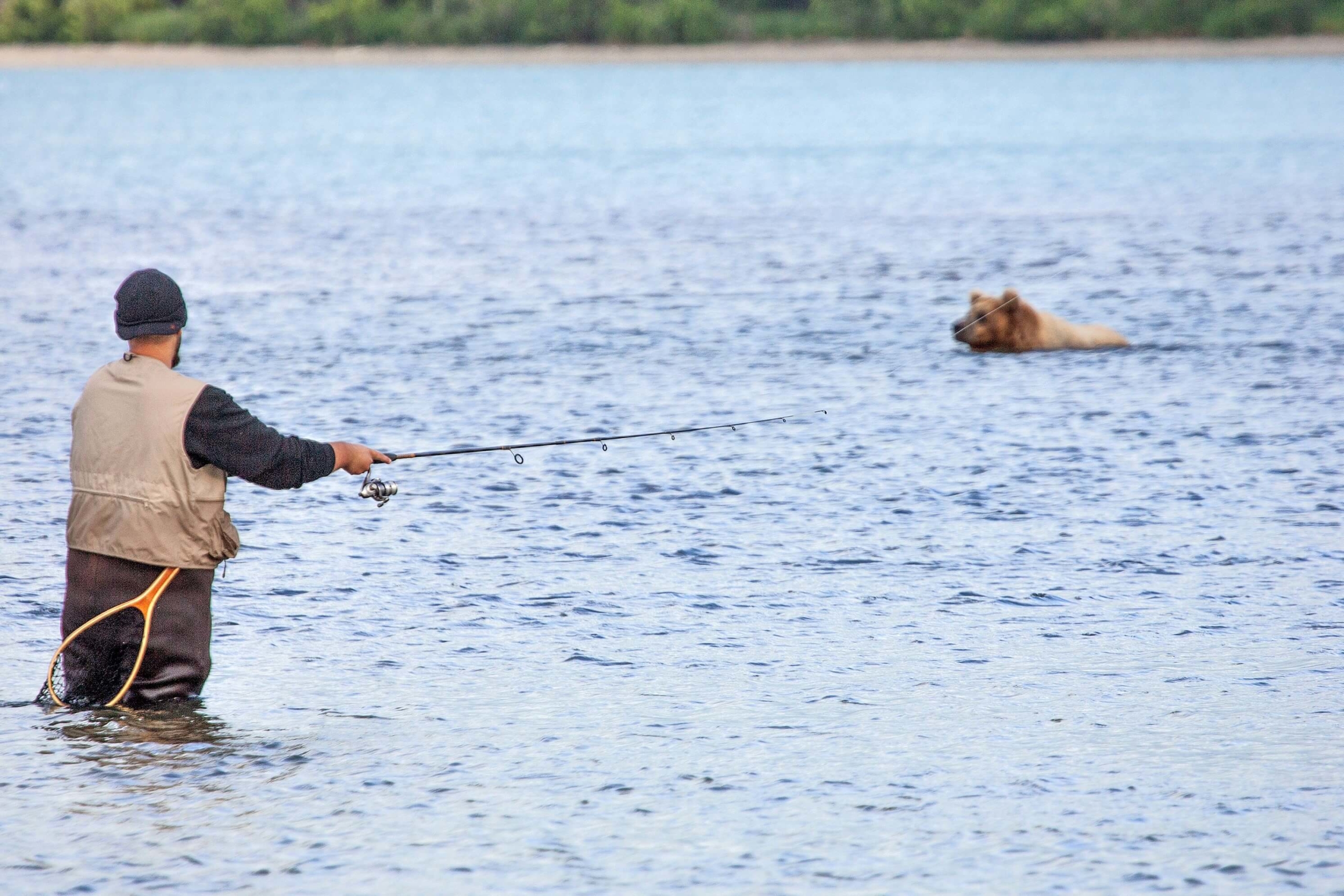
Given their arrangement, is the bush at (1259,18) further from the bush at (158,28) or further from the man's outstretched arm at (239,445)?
the man's outstretched arm at (239,445)

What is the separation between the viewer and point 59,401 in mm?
12508

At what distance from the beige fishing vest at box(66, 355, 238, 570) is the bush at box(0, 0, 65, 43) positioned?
10544 cm

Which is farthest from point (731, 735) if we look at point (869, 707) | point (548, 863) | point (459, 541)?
point (459, 541)

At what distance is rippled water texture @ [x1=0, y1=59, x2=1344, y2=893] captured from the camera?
5395 mm

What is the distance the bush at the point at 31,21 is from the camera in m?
104

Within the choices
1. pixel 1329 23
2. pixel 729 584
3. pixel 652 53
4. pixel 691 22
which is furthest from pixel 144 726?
pixel 652 53

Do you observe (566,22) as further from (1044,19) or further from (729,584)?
(729,584)

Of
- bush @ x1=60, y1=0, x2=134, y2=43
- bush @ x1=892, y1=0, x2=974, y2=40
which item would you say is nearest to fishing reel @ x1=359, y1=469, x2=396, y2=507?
bush @ x1=892, y1=0, x2=974, y2=40

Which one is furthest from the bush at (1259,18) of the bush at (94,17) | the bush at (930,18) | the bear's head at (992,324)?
the bear's head at (992,324)

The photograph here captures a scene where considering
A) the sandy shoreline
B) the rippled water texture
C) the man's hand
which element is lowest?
the rippled water texture

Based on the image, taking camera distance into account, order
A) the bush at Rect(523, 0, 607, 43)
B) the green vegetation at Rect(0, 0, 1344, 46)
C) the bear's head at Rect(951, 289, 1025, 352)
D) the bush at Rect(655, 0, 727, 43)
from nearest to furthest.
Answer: the bear's head at Rect(951, 289, 1025, 352) < the green vegetation at Rect(0, 0, 1344, 46) < the bush at Rect(655, 0, 727, 43) < the bush at Rect(523, 0, 607, 43)

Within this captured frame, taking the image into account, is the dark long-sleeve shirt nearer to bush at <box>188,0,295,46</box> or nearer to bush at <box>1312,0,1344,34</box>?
bush at <box>1312,0,1344,34</box>

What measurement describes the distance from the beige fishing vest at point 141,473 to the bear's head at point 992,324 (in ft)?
31.0

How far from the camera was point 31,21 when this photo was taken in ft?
346
